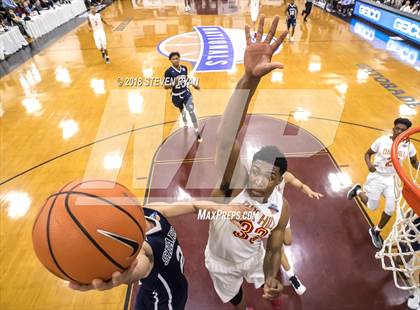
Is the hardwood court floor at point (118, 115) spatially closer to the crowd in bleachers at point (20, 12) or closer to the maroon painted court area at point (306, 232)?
the maroon painted court area at point (306, 232)

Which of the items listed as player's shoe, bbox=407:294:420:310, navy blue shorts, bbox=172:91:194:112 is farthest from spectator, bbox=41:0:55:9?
player's shoe, bbox=407:294:420:310

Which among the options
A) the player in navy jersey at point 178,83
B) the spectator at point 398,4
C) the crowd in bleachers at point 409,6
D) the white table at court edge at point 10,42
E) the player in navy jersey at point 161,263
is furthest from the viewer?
the spectator at point 398,4

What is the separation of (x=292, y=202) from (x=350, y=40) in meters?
10.1

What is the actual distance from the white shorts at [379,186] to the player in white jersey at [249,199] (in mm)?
1971

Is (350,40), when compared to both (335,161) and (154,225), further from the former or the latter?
(154,225)

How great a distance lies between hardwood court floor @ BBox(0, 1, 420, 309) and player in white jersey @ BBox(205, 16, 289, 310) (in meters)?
1.32

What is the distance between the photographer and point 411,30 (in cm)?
1102

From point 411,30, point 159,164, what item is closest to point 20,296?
point 159,164

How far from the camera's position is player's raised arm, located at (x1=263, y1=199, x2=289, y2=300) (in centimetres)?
190

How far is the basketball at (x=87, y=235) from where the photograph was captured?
143 cm

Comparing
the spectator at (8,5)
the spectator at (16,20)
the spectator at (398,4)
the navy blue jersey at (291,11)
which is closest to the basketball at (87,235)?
the navy blue jersey at (291,11)

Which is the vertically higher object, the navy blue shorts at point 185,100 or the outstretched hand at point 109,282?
the outstretched hand at point 109,282

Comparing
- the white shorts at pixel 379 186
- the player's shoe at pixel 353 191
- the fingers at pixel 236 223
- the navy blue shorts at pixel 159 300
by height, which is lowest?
the player's shoe at pixel 353 191

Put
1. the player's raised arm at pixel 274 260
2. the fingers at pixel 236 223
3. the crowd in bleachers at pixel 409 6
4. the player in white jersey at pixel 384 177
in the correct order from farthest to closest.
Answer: the crowd in bleachers at pixel 409 6, the player in white jersey at pixel 384 177, the fingers at pixel 236 223, the player's raised arm at pixel 274 260
